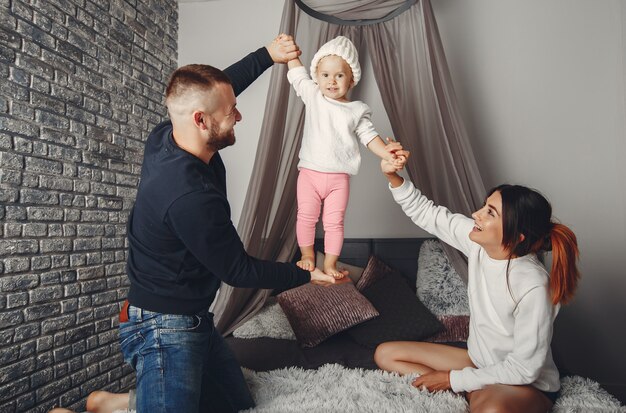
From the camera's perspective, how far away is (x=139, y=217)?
5.58 feet

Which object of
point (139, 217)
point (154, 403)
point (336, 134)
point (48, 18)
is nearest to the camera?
point (154, 403)

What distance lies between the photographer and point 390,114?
2.81 metres

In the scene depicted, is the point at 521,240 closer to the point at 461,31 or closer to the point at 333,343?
Result: the point at 333,343

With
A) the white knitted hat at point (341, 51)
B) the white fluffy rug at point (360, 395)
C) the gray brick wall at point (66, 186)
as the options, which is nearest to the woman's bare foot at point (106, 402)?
the white fluffy rug at point (360, 395)

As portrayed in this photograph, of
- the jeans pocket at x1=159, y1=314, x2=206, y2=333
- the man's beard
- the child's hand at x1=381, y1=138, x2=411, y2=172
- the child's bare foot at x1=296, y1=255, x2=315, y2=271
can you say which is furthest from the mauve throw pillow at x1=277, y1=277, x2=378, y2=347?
the man's beard

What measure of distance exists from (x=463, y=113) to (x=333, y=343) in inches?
69.3

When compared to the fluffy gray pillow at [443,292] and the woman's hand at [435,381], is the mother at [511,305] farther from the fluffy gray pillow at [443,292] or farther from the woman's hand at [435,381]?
the fluffy gray pillow at [443,292]

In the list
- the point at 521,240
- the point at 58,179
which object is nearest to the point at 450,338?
the point at 521,240

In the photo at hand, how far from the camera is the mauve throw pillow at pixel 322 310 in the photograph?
2.71 m

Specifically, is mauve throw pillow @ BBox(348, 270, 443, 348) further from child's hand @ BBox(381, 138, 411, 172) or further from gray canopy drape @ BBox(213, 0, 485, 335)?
child's hand @ BBox(381, 138, 411, 172)

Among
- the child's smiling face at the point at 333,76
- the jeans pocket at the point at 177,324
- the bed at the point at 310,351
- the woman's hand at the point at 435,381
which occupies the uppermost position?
the child's smiling face at the point at 333,76

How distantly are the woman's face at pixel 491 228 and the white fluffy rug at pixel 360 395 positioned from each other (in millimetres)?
613

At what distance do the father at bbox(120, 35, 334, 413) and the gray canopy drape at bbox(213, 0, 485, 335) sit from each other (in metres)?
0.93

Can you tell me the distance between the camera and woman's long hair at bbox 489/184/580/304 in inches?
74.7
